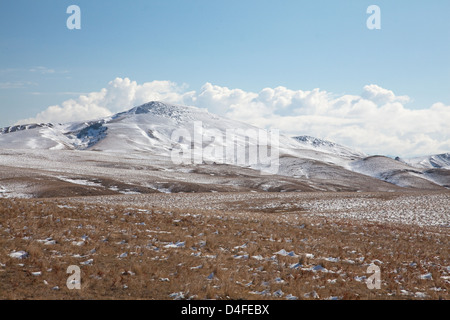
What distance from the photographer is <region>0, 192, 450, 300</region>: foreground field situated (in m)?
10.4

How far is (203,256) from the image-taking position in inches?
554

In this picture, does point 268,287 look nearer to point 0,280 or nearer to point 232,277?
point 232,277

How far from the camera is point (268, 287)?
35.7ft

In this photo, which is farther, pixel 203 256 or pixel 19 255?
pixel 203 256

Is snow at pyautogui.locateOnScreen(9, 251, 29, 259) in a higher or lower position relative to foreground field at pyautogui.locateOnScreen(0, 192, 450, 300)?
higher

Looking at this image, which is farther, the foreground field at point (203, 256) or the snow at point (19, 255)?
the snow at point (19, 255)

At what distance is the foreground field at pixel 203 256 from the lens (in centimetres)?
1040

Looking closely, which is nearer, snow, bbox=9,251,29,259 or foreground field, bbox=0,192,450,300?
foreground field, bbox=0,192,450,300

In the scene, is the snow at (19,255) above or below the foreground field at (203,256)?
above

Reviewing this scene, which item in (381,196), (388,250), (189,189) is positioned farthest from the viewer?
(189,189)

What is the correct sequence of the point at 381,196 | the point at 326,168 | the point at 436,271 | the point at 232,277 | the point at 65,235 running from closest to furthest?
the point at 232,277, the point at 436,271, the point at 65,235, the point at 381,196, the point at 326,168

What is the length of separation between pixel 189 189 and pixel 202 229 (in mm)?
51443

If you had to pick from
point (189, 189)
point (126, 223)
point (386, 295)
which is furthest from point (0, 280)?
point (189, 189)

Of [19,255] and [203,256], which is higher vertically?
[19,255]
